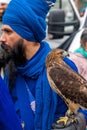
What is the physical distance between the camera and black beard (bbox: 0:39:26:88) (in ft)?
11.5

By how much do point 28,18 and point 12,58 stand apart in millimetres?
306

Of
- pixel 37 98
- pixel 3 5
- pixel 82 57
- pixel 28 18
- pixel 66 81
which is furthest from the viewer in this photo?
pixel 82 57

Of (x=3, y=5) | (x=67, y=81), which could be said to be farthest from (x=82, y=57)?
(x=67, y=81)

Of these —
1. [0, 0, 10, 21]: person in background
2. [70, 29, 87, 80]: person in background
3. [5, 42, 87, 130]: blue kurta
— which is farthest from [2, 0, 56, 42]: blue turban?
[70, 29, 87, 80]: person in background

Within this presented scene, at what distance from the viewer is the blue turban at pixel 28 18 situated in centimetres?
354

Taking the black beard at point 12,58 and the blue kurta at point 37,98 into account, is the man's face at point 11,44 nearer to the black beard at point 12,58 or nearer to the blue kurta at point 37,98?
the black beard at point 12,58

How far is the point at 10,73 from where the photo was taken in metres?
3.50

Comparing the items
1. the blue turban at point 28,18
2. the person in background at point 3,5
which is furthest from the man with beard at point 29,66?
the person in background at point 3,5

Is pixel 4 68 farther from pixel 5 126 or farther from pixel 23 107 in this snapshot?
pixel 5 126

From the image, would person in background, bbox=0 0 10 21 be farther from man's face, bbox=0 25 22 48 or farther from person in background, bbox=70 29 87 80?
person in background, bbox=70 29 87 80

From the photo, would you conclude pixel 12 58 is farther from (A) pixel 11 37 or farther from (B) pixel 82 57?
(B) pixel 82 57

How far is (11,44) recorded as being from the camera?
3.57 metres

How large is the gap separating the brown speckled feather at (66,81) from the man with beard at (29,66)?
22 cm

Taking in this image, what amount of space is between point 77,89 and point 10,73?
2.33 feet
